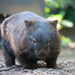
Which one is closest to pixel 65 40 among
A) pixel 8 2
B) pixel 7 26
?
pixel 8 2

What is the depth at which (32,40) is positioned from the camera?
4270 mm

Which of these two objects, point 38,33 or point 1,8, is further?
point 1,8

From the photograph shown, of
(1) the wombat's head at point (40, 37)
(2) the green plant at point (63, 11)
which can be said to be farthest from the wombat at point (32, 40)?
(2) the green plant at point (63, 11)

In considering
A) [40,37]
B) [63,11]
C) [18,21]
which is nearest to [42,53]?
[40,37]

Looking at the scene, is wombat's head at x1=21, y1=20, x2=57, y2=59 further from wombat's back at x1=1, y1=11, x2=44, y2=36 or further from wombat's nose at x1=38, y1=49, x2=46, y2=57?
wombat's back at x1=1, y1=11, x2=44, y2=36

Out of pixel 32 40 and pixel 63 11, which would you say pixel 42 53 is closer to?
pixel 32 40

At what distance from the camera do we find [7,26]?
225 inches

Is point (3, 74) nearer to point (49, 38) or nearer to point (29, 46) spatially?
point (29, 46)

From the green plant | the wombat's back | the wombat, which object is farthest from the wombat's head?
the green plant

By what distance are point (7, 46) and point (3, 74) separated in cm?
160

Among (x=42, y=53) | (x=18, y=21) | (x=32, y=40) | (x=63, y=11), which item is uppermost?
(x=63, y=11)

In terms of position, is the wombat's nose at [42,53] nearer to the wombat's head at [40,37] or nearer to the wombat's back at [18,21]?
the wombat's head at [40,37]

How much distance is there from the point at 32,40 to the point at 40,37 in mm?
265

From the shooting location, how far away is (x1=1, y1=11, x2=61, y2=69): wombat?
4.10 m
